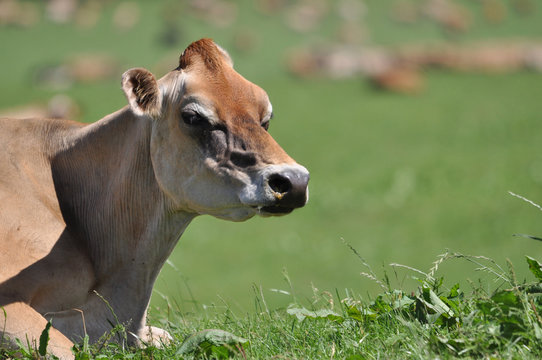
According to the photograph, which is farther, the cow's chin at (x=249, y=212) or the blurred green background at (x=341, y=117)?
the blurred green background at (x=341, y=117)

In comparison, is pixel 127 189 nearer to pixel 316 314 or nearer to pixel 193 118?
pixel 193 118

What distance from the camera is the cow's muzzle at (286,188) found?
5.52 m

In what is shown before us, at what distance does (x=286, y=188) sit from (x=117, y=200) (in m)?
1.60

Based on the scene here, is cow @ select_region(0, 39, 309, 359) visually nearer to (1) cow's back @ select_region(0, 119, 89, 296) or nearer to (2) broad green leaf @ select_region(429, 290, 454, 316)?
(1) cow's back @ select_region(0, 119, 89, 296)

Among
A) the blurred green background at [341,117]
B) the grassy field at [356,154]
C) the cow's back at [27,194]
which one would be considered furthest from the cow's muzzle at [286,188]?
the grassy field at [356,154]

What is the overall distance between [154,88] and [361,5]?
45105 mm

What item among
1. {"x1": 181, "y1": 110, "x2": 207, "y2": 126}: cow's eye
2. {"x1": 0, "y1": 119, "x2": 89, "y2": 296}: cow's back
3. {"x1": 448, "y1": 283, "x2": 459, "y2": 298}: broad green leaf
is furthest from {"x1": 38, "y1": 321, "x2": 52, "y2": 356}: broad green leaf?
{"x1": 448, "y1": 283, "x2": 459, "y2": 298}: broad green leaf

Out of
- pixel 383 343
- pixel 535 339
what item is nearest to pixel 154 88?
pixel 383 343

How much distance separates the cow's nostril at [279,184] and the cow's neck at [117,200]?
39.9 inches

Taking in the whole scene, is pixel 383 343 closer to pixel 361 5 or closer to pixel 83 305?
pixel 83 305

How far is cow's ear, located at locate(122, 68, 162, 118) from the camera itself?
20.3ft

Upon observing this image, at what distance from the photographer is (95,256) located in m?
6.35

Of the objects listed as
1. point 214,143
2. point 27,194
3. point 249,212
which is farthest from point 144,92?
point 249,212

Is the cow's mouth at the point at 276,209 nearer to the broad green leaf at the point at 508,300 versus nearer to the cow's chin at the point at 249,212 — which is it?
the cow's chin at the point at 249,212
